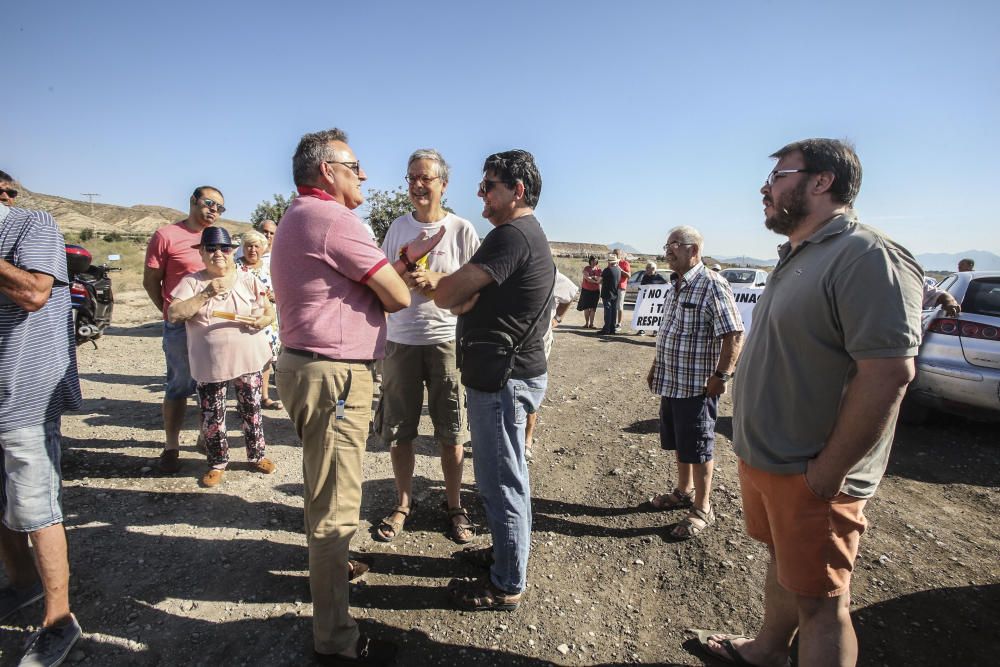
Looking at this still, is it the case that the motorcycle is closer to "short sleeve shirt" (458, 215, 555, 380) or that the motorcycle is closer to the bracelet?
the bracelet

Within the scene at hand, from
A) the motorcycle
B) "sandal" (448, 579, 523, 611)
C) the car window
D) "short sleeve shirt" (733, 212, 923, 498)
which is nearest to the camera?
"short sleeve shirt" (733, 212, 923, 498)

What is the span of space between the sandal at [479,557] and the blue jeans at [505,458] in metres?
0.50

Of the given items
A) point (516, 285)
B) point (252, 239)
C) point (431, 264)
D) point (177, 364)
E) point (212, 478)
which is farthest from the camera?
point (252, 239)

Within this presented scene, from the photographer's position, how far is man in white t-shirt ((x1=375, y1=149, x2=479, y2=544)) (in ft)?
10.3

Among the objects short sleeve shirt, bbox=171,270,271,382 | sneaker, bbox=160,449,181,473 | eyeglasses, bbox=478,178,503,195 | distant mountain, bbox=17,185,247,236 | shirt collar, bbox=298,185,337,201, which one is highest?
distant mountain, bbox=17,185,247,236

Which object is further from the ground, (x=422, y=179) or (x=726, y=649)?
(x=422, y=179)

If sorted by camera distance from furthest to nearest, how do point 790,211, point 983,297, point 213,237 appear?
1. point 983,297
2. point 213,237
3. point 790,211

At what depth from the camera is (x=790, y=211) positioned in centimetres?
183

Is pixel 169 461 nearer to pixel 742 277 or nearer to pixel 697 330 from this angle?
pixel 697 330

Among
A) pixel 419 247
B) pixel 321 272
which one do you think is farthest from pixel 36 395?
pixel 419 247

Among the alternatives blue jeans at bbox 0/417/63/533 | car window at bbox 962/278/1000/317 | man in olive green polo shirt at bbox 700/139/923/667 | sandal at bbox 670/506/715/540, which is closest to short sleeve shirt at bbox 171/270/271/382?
blue jeans at bbox 0/417/63/533

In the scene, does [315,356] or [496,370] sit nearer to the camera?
[315,356]

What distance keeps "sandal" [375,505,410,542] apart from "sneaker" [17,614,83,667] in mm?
1516

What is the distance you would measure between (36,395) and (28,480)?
372mm
